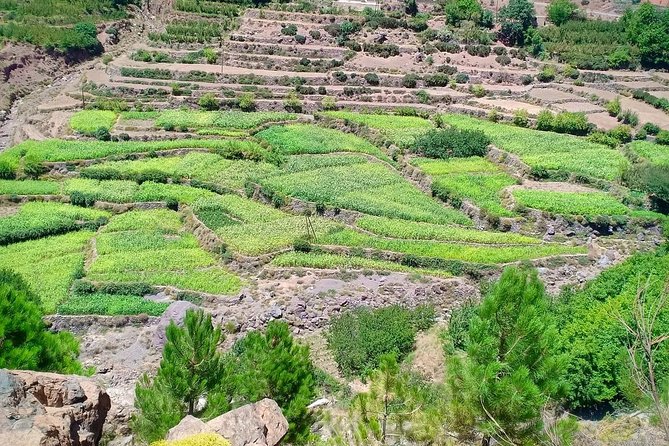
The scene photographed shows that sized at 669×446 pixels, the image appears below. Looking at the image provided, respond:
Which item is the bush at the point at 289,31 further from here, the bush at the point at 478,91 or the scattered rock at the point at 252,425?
the scattered rock at the point at 252,425

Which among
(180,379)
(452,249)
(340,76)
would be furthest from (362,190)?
(180,379)

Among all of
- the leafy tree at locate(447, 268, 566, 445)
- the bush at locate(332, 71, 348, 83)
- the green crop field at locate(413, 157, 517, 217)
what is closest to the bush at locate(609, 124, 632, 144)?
the green crop field at locate(413, 157, 517, 217)

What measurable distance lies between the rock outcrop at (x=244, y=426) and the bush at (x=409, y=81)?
62.6 metres

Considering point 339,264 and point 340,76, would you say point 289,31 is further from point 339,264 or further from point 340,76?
point 339,264

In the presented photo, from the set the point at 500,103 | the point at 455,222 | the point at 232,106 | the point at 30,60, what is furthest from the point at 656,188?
the point at 30,60

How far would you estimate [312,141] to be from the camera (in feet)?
192

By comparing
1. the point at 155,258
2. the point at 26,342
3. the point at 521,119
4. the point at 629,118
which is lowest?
the point at 155,258

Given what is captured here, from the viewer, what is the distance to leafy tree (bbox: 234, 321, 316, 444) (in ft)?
67.3

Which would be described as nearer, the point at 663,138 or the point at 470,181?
the point at 470,181

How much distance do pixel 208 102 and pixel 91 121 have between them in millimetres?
12145

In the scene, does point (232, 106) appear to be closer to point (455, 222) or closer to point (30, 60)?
point (30, 60)

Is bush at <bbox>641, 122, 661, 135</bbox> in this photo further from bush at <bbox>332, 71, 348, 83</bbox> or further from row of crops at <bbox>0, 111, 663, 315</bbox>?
bush at <bbox>332, 71, 348, 83</bbox>

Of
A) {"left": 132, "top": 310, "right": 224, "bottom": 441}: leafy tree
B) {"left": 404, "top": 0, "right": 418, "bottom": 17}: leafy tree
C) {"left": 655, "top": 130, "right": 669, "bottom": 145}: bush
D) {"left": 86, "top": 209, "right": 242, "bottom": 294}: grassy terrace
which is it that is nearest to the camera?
{"left": 132, "top": 310, "right": 224, "bottom": 441}: leafy tree

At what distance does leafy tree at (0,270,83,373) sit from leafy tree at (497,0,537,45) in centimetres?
7583
